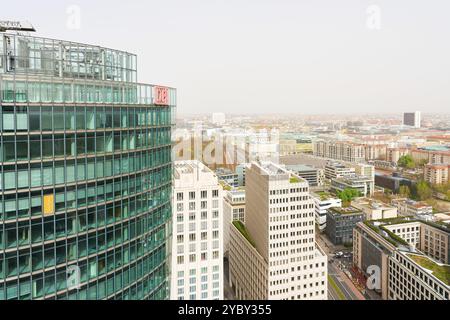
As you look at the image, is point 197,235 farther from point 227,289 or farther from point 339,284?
point 339,284

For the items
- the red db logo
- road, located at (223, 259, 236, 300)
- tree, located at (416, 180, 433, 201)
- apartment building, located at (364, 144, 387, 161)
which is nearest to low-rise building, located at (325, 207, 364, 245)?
tree, located at (416, 180, 433, 201)

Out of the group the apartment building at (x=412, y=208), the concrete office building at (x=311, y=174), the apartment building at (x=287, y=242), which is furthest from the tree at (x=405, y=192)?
the apartment building at (x=287, y=242)

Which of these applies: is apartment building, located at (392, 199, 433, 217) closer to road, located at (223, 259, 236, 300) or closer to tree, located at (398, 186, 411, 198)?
tree, located at (398, 186, 411, 198)

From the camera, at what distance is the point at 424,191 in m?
12.1

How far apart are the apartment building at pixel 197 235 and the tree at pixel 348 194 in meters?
7.96

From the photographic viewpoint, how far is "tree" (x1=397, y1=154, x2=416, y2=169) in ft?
49.4

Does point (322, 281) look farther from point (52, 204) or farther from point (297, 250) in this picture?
point (52, 204)

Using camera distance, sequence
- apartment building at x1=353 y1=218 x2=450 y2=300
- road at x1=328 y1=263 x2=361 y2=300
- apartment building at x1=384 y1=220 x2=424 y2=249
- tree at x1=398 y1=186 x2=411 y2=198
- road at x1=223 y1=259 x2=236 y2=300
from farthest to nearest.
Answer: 1. tree at x1=398 y1=186 x2=411 y2=198
2. apartment building at x1=384 y1=220 x2=424 y2=249
3. road at x1=223 y1=259 x2=236 y2=300
4. road at x1=328 y1=263 x2=361 y2=300
5. apartment building at x1=353 y1=218 x2=450 y2=300

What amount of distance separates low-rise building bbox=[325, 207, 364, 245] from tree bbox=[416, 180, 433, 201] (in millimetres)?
2825

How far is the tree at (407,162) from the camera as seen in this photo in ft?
49.4

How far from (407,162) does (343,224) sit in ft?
21.6

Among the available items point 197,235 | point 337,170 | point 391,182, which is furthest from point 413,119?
point 197,235
